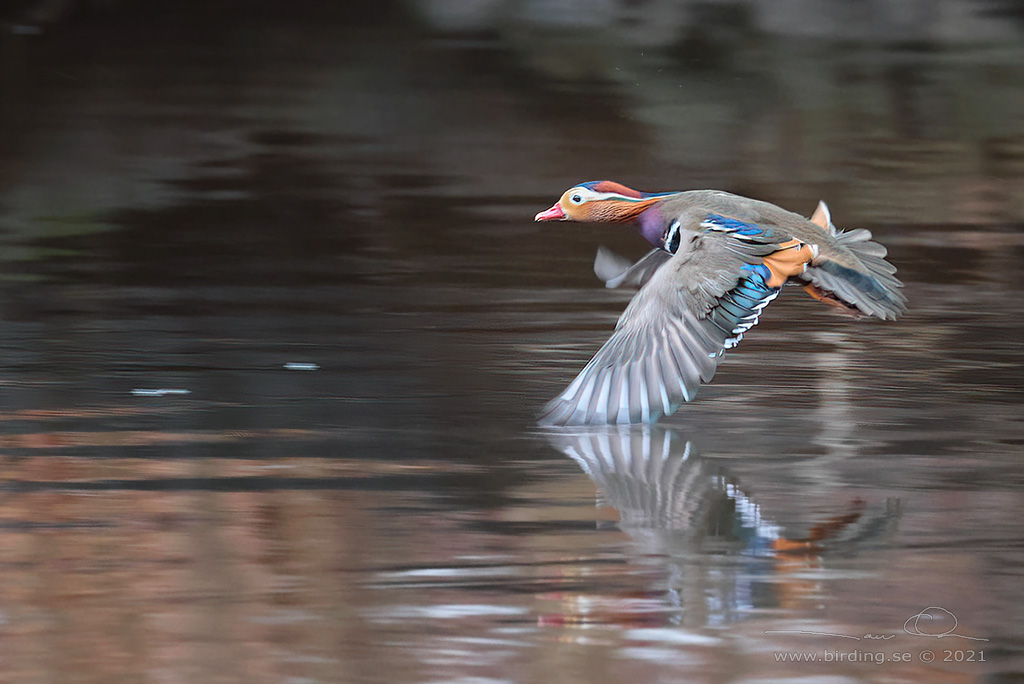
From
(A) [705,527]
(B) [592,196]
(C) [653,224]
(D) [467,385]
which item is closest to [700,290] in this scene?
(C) [653,224]

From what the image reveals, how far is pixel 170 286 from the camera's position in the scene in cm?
1001

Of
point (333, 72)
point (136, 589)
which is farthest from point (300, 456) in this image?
point (333, 72)

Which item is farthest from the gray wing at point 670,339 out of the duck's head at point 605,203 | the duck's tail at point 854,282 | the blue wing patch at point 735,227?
the duck's head at point 605,203

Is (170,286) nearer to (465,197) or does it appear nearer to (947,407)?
(465,197)

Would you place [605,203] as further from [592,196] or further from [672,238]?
[672,238]

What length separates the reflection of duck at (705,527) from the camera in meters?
4.88

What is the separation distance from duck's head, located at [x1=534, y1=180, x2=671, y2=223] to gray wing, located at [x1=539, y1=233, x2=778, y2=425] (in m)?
0.80

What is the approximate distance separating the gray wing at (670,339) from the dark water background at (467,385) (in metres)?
0.21

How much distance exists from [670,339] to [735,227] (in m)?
0.63

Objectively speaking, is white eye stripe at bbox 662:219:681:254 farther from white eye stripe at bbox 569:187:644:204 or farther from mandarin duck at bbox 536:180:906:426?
white eye stripe at bbox 569:187:644:204

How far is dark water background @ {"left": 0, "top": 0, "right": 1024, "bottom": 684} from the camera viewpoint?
467cm

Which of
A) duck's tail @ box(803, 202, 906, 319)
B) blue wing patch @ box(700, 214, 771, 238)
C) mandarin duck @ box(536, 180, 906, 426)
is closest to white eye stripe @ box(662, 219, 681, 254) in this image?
mandarin duck @ box(536, 180, 906, 426)

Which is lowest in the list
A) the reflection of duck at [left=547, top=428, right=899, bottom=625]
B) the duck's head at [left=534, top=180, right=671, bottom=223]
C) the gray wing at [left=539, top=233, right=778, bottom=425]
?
the reflection of duck at [left=547, top=428, right=899, bottom=625]

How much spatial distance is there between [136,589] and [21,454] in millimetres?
1670
